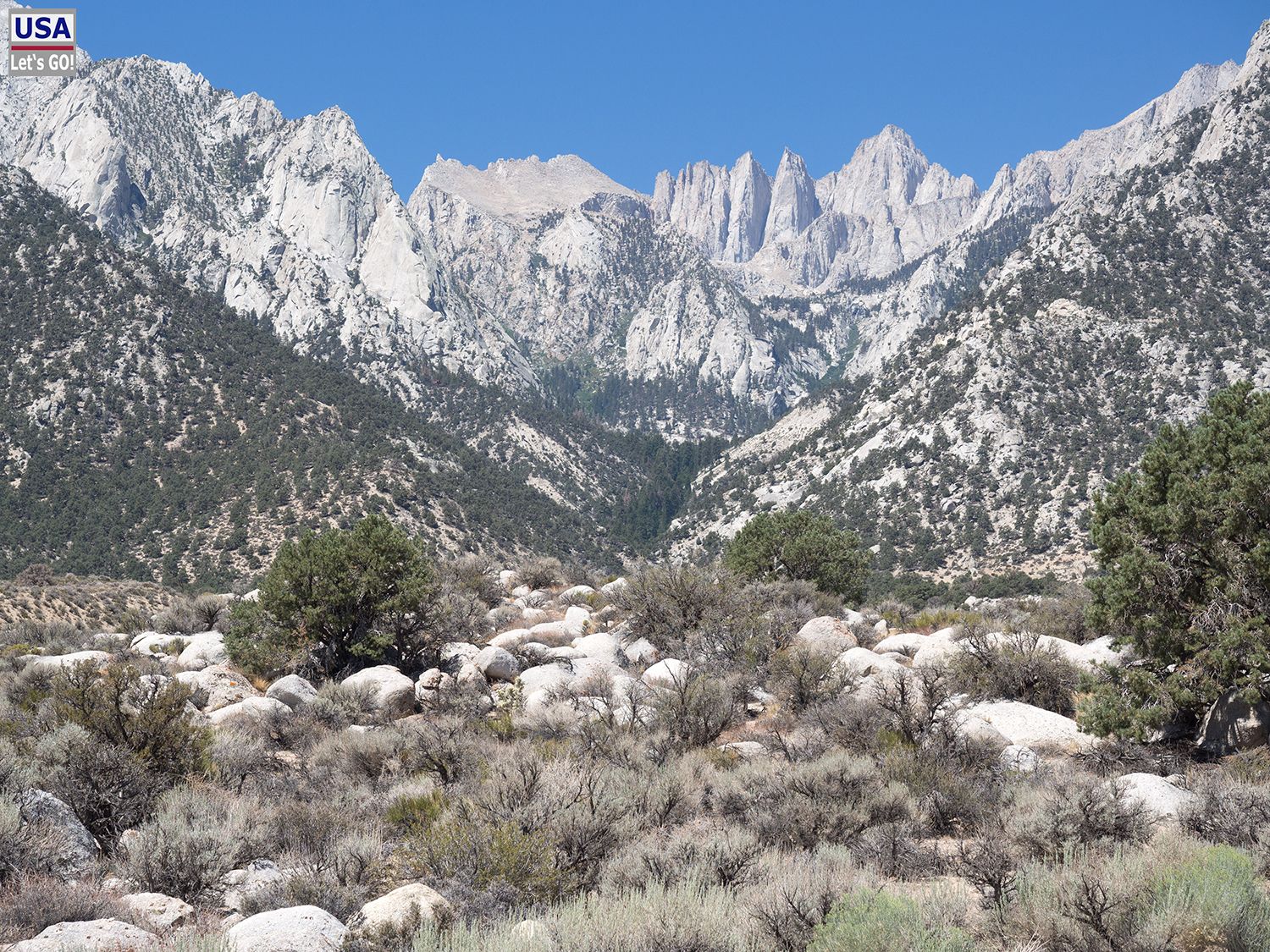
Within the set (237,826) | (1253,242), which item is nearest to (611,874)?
(237,826)

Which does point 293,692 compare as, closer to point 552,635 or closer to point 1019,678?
point 552,635

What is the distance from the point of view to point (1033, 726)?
12.5m

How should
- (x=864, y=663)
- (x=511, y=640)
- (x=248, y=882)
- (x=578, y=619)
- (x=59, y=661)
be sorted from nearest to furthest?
(x=248, y=882)
(x=864, y=663)
(x=59, y=661)
(x=511, y=640)
(x=578, y=619)

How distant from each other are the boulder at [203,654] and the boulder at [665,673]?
10.6 metres

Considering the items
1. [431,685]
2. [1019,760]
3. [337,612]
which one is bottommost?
[1019,760]

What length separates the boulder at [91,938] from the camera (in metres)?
5.54

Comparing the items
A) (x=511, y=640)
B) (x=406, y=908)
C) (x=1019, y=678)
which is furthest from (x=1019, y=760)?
(x=511, y=640)

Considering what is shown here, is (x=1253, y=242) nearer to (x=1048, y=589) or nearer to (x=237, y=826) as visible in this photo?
(x=1048, y=589)

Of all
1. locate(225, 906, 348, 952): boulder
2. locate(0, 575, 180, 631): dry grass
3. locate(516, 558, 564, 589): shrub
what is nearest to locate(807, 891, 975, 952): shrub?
locate(225, 906, 348, 952): boulder

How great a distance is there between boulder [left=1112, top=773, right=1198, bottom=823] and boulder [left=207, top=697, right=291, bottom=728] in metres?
12.8

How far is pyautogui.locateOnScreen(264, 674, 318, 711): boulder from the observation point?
1561cm

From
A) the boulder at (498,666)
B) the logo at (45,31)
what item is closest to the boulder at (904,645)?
the boulder at (498,666)

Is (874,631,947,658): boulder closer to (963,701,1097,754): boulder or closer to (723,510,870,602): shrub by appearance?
(963,701,1097,754): boulder

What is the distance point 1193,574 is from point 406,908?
1124 centimetres
